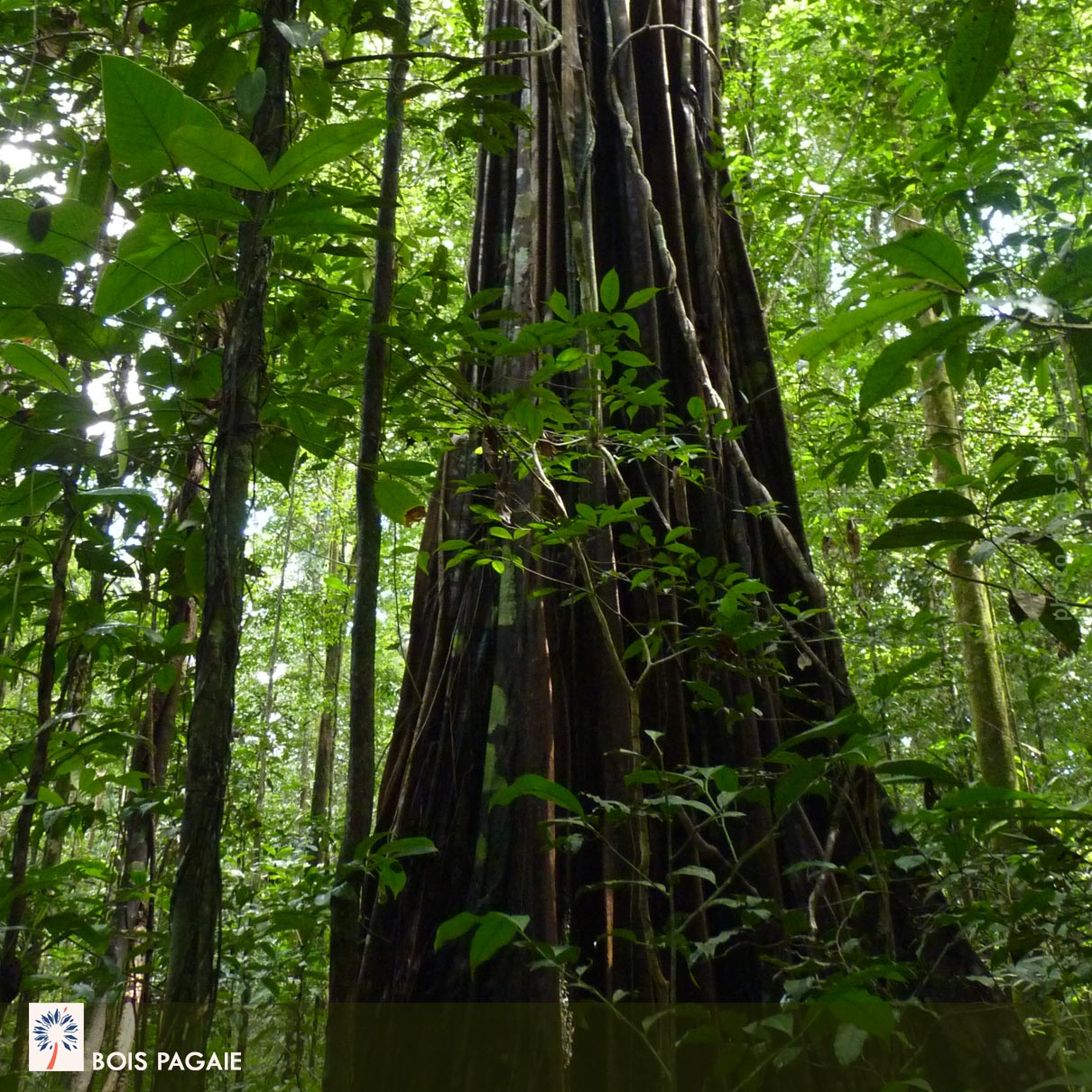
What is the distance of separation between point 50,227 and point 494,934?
94cm

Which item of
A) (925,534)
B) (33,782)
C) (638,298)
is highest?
(638,298)

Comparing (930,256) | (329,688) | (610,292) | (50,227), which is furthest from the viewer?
(329,688)

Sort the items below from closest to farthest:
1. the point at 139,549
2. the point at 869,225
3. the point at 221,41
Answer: the point at 221,41 < the point at 139,549 < the point at 869,225

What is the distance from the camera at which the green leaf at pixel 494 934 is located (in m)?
1.00

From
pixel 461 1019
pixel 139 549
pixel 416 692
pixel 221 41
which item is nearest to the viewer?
pixel 221 41

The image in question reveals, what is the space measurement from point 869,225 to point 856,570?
125 inches

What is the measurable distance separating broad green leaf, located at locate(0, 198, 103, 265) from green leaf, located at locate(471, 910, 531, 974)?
2.93 feet

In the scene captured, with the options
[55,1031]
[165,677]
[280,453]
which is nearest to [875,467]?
[280,453]

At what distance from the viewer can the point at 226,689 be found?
39.0 inches

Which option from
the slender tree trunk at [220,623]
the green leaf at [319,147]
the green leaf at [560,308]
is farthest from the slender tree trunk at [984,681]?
the green leaf at [319,147]

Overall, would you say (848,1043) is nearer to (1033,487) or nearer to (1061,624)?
(1061,624)

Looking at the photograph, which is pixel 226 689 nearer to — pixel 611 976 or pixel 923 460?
pixel 611 976

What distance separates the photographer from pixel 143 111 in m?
0.90

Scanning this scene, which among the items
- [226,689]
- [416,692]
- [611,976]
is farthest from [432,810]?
[226,689]
